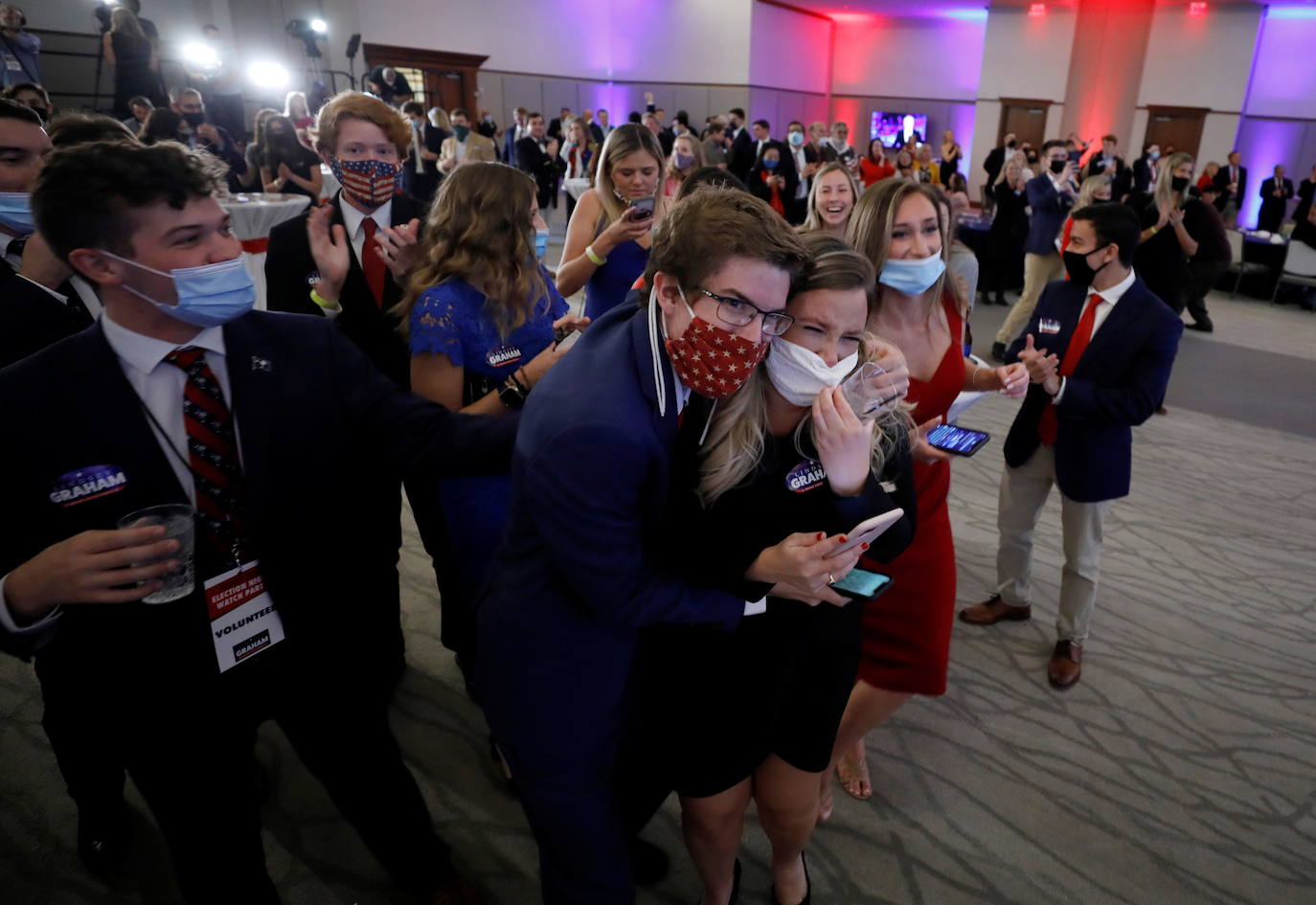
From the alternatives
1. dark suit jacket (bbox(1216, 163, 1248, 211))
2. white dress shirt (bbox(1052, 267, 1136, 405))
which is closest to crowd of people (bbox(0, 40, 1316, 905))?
white dress shirt (bbox(1052, 267, 1136, 405))

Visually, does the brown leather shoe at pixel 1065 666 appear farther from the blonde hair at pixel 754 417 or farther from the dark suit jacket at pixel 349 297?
the dark suit jacket at pixel 349 297

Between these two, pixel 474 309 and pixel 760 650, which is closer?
pixel 760 650

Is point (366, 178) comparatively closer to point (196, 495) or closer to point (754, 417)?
point (196, 495)

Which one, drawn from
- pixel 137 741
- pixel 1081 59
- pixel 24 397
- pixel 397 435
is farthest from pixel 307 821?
pixel 1081 59

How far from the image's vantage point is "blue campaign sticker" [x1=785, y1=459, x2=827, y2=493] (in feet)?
4.91

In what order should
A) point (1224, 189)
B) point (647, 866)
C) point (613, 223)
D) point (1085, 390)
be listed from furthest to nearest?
point (1224, 189)
point (613, 223)
point (1085, 390)
point (647, 866)

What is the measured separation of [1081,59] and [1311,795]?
17.7 meters

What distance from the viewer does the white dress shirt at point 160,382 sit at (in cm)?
137

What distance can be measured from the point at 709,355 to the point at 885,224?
110cm

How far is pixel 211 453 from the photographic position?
141 cm

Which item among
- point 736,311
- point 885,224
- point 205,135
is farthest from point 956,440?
point 205,135

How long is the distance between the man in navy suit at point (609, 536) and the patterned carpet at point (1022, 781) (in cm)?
79

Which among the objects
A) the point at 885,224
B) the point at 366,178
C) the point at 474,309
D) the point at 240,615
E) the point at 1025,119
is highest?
the point at 1025,119

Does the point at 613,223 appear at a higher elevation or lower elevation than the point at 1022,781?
higher
